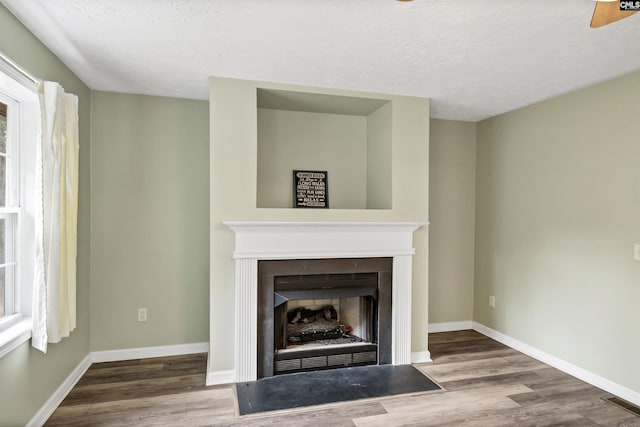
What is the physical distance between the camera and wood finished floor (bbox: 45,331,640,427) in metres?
2.36

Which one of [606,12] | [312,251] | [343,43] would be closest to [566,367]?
[312,251]

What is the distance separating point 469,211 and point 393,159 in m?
1.52

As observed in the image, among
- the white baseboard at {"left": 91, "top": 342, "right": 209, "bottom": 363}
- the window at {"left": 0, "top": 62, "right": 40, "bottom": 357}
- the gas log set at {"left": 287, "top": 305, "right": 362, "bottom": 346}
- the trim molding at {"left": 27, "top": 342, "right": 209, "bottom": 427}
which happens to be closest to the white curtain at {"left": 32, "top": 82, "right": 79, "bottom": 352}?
the window at {"left": 0, "top": 62, "right": 40, "bottom": 357}

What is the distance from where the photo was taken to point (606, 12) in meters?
1.54

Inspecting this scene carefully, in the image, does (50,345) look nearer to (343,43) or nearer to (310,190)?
(310,190)

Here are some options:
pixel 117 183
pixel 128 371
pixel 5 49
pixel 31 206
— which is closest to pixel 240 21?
pixel 5 49

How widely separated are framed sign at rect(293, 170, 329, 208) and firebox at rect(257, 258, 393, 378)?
2.24 ft

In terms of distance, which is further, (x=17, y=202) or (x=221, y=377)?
(x=221, y=377)

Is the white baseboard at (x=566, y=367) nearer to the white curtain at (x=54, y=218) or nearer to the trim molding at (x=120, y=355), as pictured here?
the trim molding at (x=120, y=355)

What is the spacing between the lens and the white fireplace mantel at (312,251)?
113 inches

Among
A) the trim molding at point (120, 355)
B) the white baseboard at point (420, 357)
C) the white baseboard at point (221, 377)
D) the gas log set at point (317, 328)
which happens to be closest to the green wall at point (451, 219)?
the white baseboard at point (420, 357)

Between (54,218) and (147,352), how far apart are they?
5.47 feet

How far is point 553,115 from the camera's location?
3.29 metres

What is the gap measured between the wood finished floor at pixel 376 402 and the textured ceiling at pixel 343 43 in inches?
92.2
